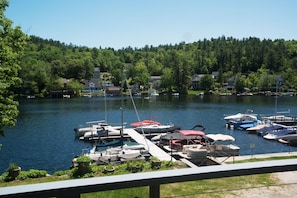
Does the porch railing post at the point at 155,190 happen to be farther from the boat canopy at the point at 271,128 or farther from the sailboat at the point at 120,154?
the boat canopy at the point at 271,128

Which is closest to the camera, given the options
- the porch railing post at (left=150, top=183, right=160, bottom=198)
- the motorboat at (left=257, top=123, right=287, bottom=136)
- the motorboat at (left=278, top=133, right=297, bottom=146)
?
the porch railing post at (left=150, top=183, right=160, bottom=198)

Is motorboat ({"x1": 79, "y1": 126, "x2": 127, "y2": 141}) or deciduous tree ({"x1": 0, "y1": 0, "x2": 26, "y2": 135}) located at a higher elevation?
deciduous tree ({"x1": 0, "y1": 0, "x2": 26, "y2": 135})

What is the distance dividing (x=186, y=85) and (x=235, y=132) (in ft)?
286

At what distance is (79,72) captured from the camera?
139375 mm

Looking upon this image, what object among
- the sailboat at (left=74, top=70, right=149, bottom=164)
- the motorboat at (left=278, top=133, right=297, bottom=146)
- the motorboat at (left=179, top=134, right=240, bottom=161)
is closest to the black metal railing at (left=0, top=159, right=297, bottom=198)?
the motorboat at (left=179, top=134, right=240, bottom=161)

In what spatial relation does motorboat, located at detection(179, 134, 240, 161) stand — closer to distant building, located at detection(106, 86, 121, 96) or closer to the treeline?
the treeline

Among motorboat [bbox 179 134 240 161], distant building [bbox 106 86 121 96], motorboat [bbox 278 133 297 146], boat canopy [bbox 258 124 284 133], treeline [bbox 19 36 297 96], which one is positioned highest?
treeline [bbox 19 36 297 96]

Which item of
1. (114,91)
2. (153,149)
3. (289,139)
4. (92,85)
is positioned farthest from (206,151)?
(92,85)

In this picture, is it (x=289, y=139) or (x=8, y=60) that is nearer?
(x=8, y=60)

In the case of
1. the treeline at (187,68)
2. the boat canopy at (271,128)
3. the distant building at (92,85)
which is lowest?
the boat canopy at (271,128)

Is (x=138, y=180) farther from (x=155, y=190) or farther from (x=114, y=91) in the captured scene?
(x=114, y=91)

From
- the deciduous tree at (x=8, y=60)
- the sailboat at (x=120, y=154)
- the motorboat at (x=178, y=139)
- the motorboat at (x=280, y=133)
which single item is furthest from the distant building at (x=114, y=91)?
the deciduous tree at (x=8, y=60)

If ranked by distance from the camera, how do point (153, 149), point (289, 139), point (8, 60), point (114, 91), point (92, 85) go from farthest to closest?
point (92, 85) < point (114, 91) < point (289, 139) < point (153, 149) < point (8, 60)

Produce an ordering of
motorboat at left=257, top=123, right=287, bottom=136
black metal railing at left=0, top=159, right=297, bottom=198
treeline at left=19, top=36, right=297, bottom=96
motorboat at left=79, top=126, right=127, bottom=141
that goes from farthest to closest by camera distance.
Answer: treeline at left=19, top=36, right=297, bottom=96 < motorboat at left=257, top=123, right=287, bottom=136 < motorboat at left=79, top=126, right=127, bottom=141 < black metal railing at left=0, top=159, right=297, bottom=198
